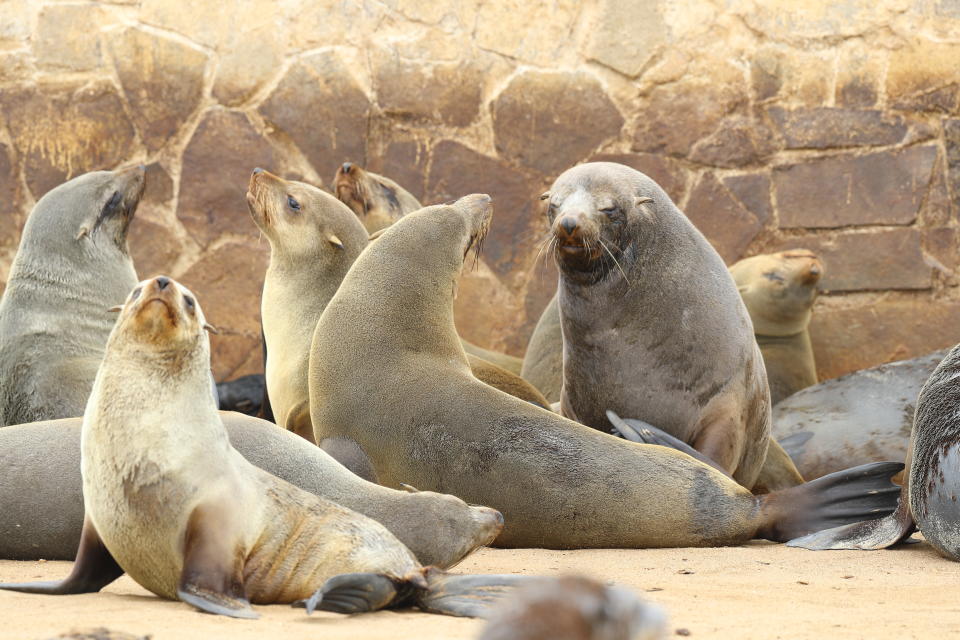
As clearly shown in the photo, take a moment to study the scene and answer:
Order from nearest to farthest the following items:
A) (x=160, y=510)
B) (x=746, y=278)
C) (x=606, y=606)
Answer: (x=606, y=606), (x=160, y=510), (x=746, y=278)

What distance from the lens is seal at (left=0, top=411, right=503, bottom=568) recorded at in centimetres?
411

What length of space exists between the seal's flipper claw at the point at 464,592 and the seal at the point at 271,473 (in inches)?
19.3

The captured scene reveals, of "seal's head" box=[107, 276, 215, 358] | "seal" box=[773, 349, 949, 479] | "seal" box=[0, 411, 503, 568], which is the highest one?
"seal's head" box=[107, 276, 215, 358]

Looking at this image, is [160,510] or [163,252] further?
[163,252]

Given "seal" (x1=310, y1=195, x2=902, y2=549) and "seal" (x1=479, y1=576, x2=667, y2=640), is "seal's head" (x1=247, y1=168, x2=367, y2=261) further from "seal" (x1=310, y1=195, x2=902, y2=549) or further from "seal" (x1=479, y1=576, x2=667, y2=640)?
"seal" (x1=479, y1=576, x2=667, y2=640)

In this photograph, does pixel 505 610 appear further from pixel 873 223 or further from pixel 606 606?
pixel 873 223

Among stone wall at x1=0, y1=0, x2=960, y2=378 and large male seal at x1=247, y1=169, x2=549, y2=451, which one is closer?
large male seal at x1=247, y1=169, x2=549, y2=451

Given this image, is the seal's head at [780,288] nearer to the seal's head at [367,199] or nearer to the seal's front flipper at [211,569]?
the seal's head at [367,199]

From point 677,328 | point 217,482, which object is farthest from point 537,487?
point 217,482

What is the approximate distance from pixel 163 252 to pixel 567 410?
3618mm

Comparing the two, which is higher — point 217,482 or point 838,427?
point 217,482

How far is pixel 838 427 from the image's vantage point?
704 centimetres

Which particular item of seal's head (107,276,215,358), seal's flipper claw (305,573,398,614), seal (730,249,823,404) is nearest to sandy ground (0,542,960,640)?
seal's flipper claw (305,573,398,614)

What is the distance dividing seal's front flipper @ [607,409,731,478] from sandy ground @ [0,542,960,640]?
21.8 inches
